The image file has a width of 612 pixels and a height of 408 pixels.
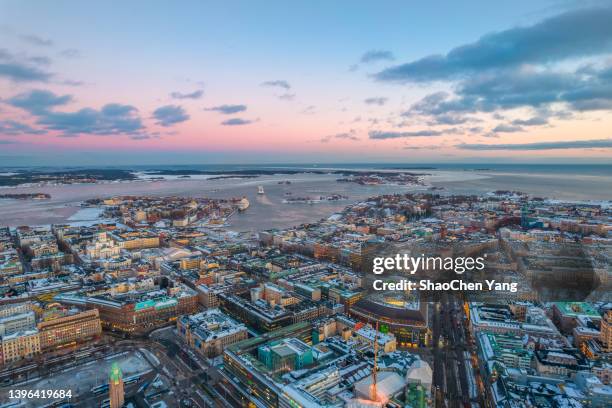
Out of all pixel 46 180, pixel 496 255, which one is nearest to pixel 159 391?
pixel 496 255

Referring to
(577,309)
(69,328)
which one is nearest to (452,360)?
(577,309)

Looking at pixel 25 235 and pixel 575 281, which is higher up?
pixel 25 235

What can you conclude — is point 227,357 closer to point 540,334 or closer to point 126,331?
point 126,331

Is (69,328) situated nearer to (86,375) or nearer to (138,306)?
(138,306)

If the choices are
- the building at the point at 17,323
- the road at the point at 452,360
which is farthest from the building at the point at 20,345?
the road at the point at 452,360

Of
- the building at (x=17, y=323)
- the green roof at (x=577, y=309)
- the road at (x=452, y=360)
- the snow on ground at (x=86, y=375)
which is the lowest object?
the road at (x=452, y=360)

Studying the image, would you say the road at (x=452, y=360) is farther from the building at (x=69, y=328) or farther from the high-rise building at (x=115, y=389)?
the building at (x=69, y=328)
